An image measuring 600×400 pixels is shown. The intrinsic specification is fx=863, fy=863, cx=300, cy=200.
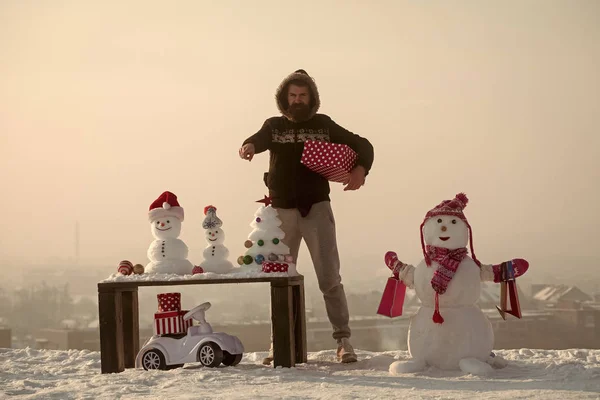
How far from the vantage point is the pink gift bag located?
420 centimetres

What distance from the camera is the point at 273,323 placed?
4.03 meters

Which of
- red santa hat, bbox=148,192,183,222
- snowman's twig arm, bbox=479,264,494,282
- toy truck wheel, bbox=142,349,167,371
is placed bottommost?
toy truck wheel, bbox=142,349,167,371

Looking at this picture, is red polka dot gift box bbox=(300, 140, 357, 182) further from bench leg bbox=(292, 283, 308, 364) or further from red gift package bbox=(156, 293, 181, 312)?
red gift package bbox=(156, 293, 181, 312)

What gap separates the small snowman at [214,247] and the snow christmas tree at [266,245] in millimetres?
90

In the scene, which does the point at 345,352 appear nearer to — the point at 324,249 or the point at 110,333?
the point at 324,249

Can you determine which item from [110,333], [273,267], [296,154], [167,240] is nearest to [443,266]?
[273,267]

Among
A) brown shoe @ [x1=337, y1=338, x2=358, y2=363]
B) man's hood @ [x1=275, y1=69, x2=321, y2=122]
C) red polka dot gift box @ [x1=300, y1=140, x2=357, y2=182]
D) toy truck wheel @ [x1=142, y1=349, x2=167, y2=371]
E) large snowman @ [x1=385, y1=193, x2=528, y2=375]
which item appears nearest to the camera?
large snowman @ [x1=385, y1=193, x2=528, y2=375]

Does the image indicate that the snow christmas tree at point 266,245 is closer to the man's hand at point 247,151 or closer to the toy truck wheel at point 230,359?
the man's hand at point 247,151

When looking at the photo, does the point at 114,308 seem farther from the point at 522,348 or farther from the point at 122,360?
the point at 522,348

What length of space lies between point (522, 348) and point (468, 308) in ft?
3.10

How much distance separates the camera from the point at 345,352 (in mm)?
4379

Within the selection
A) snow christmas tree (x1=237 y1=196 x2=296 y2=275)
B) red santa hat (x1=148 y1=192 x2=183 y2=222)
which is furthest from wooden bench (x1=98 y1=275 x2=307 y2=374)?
red santa hat (x1=148 y1=192 x2=183 y2=222)

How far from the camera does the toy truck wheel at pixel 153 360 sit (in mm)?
4133

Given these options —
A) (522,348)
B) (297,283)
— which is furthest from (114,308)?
(522,348)
